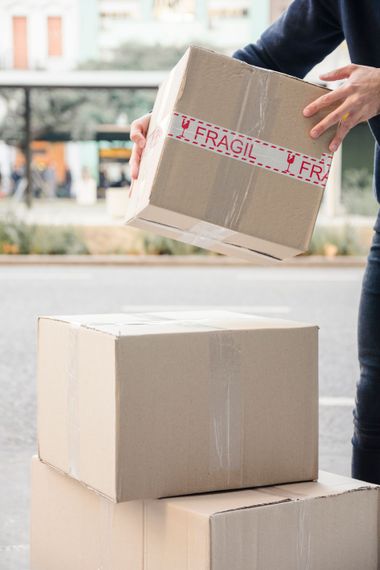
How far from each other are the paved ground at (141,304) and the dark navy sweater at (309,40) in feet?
4.38

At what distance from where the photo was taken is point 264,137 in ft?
6.52

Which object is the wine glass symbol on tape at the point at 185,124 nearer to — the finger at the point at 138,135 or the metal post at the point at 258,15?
the finger at the point at 138,135

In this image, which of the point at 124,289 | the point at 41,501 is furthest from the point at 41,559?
the point at 124,289

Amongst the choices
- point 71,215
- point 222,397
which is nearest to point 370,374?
point 222,397

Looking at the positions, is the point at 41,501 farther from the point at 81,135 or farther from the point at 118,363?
the point at 81,135

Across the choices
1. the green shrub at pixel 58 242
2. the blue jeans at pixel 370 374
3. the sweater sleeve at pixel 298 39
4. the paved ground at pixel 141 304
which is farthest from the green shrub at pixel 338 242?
the blue jeans at pixel 370 374

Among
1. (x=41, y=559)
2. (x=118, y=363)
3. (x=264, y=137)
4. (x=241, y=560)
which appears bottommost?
(x=41, y=559)

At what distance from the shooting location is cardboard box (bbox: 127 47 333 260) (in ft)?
6.40

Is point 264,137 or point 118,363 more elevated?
point 264,137

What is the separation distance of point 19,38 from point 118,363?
34.0 meters

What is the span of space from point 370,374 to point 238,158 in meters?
0.63

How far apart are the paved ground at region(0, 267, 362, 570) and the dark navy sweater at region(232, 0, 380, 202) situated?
52.6 inches

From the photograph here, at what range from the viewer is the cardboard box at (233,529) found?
1826mm

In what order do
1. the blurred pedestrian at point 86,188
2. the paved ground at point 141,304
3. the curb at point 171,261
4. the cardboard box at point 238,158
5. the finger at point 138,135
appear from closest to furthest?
the cardboard box at point 238,158 < the finger at point 138,135 < the paved ground at point 141,304 < the curb at point 171,261 < the blurred pedestrian at point 86,188
